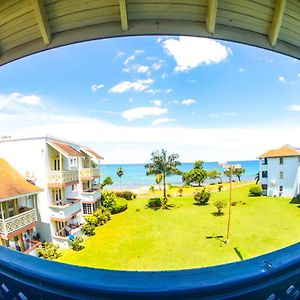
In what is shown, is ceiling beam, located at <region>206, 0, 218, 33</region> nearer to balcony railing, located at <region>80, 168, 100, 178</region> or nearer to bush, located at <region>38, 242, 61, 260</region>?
bush, located at <region>38, 242, 61, 260</region>

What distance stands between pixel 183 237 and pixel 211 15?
12024mm

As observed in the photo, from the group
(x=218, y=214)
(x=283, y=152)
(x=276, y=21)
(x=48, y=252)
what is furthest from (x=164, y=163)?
(x=276, y=21)

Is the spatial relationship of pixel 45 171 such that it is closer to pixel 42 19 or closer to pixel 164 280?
pixel 42 19

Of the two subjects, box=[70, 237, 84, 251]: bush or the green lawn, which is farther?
box=[70, 237, 84, 251]: bush

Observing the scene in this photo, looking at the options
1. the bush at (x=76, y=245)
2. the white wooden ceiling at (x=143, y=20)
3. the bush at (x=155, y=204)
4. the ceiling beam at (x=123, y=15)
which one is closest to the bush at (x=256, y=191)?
the bush at (x=155, y=204)

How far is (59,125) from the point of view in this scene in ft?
237

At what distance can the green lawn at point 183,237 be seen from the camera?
919cm

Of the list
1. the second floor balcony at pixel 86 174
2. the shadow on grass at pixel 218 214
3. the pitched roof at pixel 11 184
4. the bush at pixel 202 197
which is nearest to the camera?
the pitched roof at pixel 11 184

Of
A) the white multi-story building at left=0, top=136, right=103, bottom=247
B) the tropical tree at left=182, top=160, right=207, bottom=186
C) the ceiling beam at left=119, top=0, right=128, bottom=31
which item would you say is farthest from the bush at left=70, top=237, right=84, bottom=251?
the tropical tree at left=182, top=160, right=207, bottom=186

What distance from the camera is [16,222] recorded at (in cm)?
804

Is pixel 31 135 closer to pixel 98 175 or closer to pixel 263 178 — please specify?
pixel 98 175

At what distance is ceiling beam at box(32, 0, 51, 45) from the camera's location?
1.09 metres

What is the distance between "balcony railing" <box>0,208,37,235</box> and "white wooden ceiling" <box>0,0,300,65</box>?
7838 mm

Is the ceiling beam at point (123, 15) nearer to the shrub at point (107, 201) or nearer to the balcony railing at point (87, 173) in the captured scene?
the balcony railing at point (87, 173)
